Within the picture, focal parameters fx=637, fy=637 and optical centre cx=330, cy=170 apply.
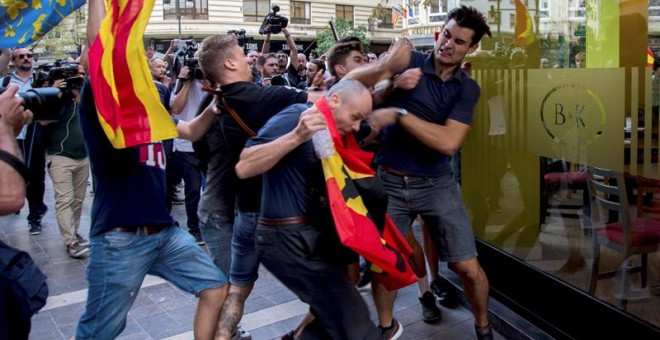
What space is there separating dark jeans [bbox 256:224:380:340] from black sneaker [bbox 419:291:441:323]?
1619 mm

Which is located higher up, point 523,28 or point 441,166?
point 523,28

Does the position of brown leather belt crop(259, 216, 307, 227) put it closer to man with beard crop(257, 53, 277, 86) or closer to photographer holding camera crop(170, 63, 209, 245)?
photographer holding camera crop(170, 63, 209, 245)

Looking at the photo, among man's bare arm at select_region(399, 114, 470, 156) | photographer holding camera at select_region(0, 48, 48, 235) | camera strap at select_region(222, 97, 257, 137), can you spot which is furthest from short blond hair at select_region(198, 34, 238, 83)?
photographer holding camera at select_region(0, 48, 48, 235)

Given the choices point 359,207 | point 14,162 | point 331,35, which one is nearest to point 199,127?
point 359,207

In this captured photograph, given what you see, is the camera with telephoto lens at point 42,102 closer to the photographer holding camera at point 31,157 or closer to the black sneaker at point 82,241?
the black sneaker at point 82,241

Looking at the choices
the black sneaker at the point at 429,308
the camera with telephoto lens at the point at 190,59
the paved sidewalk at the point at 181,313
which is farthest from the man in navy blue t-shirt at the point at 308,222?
the camera with telephoto lens at the point at 190,59

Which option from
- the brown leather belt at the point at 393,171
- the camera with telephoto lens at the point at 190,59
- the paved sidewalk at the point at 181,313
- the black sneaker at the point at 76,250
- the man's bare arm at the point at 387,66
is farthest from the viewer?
the black sneaker at the point at 76,250

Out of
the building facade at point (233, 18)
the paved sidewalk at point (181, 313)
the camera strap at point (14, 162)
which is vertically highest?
the building facade at point (233, 18)

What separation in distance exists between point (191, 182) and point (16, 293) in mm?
4655

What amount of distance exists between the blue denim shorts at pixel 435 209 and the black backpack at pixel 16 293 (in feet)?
6.83

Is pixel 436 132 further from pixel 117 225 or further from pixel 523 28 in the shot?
pixel 117 225

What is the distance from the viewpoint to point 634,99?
316 cm

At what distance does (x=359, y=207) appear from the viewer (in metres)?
2.76

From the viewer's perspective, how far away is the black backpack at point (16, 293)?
2.24 metres
